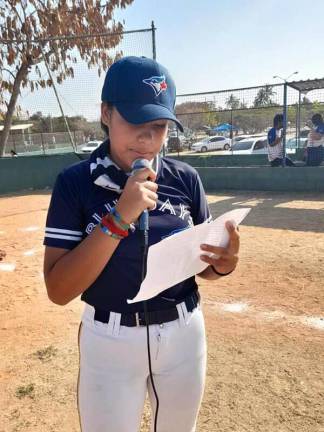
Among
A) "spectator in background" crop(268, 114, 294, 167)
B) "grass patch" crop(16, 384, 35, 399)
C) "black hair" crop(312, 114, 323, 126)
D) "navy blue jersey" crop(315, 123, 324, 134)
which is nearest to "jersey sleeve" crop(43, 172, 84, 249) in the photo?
"grass patch" crop(16, 384, 35, 399)

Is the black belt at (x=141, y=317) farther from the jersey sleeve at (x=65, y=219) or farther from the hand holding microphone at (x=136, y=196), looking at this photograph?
the hand holding microphone at (x=136, y=196)

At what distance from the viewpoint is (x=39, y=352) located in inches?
139

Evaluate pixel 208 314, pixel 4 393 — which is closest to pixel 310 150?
pixel 208 314

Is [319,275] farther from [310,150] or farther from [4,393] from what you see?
[310,150]

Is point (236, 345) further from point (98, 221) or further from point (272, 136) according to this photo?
point (272, 136)

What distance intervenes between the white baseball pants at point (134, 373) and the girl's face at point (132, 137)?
58cm

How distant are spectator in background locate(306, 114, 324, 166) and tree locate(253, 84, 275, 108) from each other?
1532 millimetres

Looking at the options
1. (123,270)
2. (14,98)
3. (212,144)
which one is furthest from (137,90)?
(212,144)

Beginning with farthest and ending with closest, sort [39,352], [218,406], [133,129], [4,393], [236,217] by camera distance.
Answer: [39,352]
[4,393]
[218,406]
[236,217]
[133,129]

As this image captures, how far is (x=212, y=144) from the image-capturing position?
27.0m

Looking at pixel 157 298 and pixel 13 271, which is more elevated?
pixel 157 298

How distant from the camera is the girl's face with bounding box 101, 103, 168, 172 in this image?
1415mm

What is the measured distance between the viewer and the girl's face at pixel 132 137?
4.64ft

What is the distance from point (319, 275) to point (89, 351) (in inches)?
163
